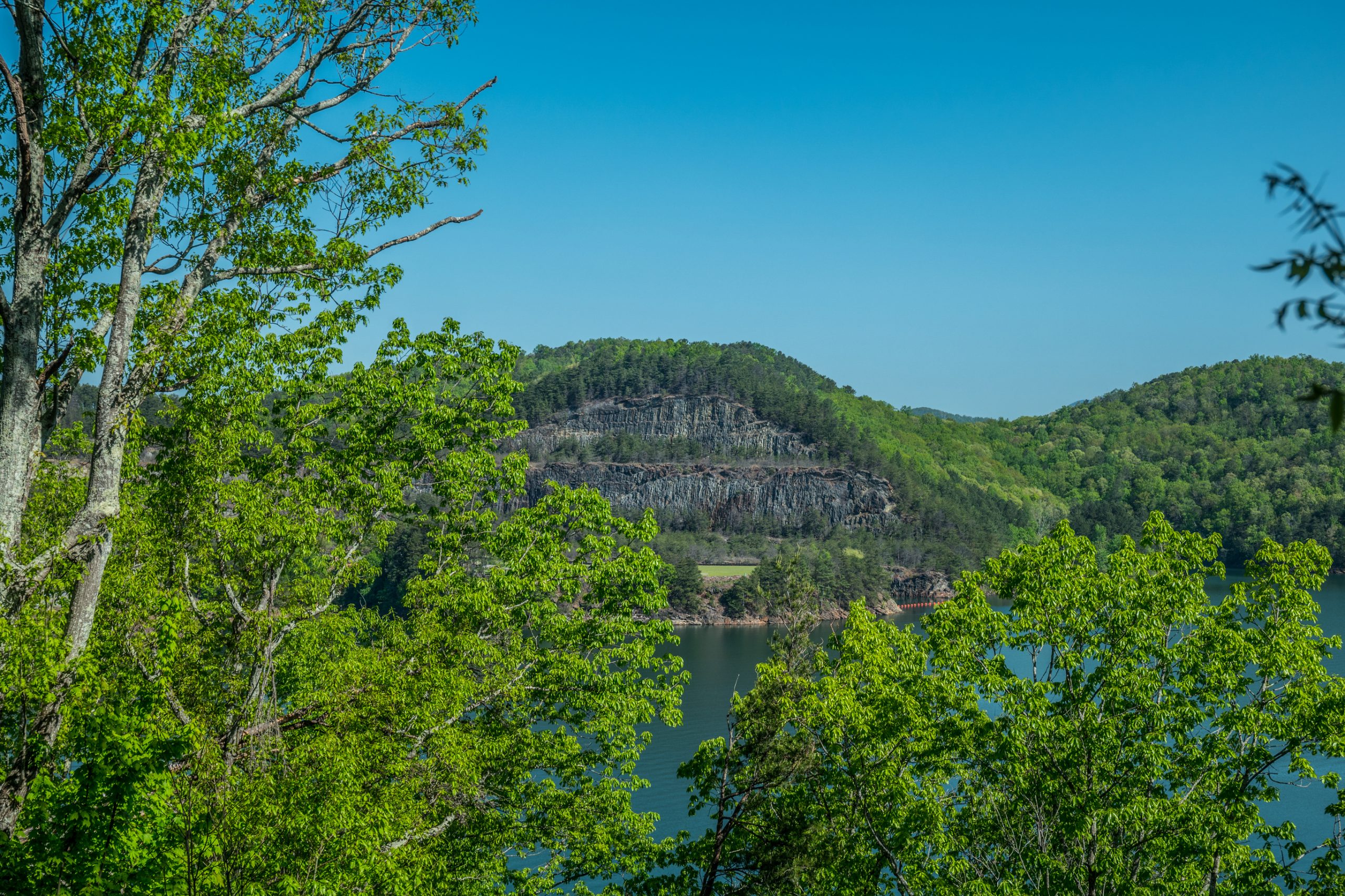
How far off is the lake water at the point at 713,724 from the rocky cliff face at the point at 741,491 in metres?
58.5

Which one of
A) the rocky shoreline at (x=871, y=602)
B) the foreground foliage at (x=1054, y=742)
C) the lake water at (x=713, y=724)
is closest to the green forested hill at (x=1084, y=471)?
the rocky shoreline at (x=871, y=602)

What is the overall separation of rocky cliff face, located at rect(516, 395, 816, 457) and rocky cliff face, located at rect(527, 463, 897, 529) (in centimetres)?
796

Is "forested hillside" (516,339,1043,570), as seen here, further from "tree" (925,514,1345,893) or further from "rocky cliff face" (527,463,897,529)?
"tree" (925,514,1345,893)

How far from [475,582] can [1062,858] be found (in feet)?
30.4

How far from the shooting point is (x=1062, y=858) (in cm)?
1402

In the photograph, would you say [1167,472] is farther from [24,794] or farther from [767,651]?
[24,794]

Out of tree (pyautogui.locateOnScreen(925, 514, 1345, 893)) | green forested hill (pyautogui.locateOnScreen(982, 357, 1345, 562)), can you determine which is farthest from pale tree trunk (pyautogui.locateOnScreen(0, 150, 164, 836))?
green forested hill (pyautogui.locateOnScreen(982, 357, 1345, 562))

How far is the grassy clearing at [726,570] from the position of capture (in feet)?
377

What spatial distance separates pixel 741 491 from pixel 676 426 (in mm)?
21312

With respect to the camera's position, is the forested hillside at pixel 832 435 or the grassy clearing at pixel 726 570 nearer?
the grassy clearing at pixel 726 570

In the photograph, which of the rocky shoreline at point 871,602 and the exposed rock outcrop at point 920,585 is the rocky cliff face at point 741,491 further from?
the rocky shoreline at point 871,602

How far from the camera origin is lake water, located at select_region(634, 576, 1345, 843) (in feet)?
101

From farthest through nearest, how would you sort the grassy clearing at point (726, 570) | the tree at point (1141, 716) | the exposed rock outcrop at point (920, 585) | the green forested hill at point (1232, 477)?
the green forested hill at point (1232, 477)
the exposed rock outcrop at point (920, 585)
the grassy clearing at point (726, 570)
the tree at point (1141, 716)

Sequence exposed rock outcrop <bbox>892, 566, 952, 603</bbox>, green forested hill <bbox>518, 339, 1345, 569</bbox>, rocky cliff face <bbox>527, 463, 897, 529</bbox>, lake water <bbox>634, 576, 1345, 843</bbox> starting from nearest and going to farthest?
1. lake water <bbox>634, 576, 1345, 843</bbox>
2. exposed rock outcrop <bbox>892, 566, 952, 603</bbox>
3. green forested hill <bbox>518, 339, 1345, 569</bbox>
4. rocky cliff face <bbox>527, 463, 897, 529</bbox>
